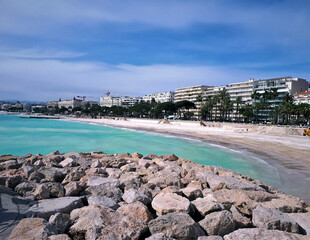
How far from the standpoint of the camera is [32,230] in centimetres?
343

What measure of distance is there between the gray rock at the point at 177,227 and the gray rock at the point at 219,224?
0.16 meters

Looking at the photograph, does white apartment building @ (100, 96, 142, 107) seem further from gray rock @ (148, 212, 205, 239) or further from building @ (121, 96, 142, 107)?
gray rock @ (148, 212, 205, 239)

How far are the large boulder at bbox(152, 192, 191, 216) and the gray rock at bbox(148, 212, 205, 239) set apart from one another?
401 mm

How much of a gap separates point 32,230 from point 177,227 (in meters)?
2.11

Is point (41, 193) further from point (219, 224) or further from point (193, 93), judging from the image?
point (193, 93)

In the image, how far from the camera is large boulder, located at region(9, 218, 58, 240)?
10.8ft

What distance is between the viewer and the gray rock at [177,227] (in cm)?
368

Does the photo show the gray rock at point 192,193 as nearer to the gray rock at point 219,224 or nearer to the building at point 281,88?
the gray rock at point 219,224

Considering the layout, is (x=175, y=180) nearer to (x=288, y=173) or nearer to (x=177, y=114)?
(x=288, y=173)

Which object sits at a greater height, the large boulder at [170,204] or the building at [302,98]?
the building at [302,98]

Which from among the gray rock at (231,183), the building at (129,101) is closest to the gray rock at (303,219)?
the gray rock at (231,183)

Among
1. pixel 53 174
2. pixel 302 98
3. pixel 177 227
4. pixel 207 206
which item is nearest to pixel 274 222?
pixel 207 206

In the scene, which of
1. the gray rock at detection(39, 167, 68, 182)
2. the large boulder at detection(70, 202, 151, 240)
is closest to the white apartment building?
the gray rock at detection(39, 167, 68, 182)

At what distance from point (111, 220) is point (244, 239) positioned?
206cm
